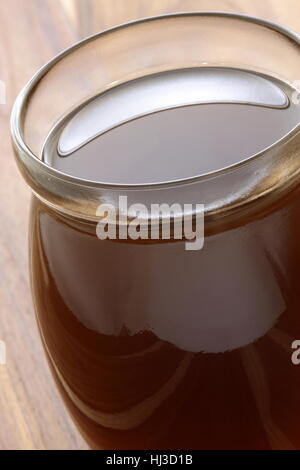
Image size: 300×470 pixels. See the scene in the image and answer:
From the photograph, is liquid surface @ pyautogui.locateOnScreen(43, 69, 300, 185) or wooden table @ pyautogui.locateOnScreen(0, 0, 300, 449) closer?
liquid surface @ pyautogui.locateOnScreen(43, 69, 300, 185)

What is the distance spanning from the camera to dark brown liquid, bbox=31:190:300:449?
42 centimetres

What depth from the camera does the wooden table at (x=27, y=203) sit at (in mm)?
667

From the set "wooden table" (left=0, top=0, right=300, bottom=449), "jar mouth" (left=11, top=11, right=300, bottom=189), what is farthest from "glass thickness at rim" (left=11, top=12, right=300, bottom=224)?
"wooden table" (left=0, top=0, right=300, bottom=449)

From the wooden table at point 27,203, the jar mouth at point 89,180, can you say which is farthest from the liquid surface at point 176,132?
the wooden table at point 27,203

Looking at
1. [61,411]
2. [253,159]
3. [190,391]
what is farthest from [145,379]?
[61,411]

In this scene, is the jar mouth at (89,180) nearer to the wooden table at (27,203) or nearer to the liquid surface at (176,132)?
the liquid surface at (176,132)

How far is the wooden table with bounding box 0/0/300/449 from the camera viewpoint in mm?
667

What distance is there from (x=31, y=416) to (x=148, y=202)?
32cm

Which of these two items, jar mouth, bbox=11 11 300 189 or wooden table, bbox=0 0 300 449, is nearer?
jar mouth, bbox=11 11 300 189

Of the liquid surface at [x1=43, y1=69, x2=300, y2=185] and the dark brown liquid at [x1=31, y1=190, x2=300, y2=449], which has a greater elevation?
the liquid surface at [x1=43, y1=69, x2=300, y2=185]

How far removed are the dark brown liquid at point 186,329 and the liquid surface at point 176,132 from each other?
0.05m

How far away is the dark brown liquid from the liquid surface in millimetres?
48

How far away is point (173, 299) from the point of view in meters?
0.42

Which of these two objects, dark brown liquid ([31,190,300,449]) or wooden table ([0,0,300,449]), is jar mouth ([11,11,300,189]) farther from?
wooden table ([0,0,300,449])
